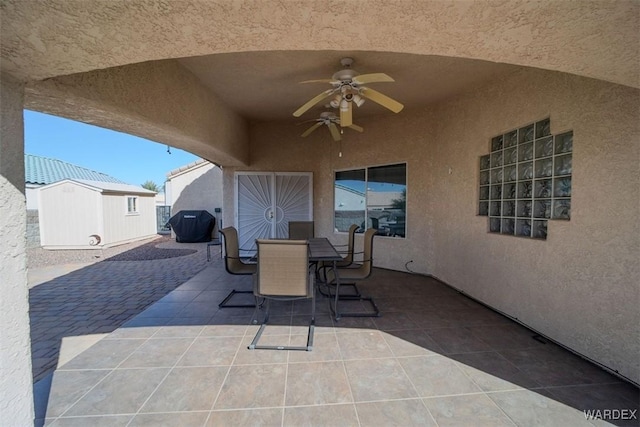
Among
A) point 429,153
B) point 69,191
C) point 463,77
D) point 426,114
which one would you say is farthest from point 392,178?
point 69,191

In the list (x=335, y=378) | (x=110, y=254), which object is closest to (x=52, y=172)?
(x=110, y=254)

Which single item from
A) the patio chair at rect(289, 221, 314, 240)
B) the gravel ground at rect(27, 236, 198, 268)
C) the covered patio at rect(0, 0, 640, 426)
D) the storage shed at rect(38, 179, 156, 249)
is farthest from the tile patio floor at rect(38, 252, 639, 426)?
the storage shed at rect(38, 179, 156, 249)

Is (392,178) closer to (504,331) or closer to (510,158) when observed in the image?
(510,158)

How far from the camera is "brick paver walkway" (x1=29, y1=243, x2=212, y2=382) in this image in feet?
9.50

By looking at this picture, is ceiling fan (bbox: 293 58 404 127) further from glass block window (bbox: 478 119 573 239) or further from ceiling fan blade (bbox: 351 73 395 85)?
glass block window (bbox: 478 119 573 239)

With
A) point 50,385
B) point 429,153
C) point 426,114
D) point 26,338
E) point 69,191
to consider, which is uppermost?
point 426,114

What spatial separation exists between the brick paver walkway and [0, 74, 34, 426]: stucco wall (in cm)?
111

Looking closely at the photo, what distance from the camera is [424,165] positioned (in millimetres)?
5062

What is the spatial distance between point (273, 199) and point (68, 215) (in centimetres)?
763

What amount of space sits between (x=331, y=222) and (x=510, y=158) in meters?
3.78

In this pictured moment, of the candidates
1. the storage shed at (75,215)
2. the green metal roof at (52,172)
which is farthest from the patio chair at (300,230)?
the green metal roof at (52,172)

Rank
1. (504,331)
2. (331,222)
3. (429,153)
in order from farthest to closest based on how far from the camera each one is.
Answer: (331,222)
(429,153)
(504,331)

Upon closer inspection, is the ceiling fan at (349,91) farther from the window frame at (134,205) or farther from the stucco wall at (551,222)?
the window frame at (134,205)

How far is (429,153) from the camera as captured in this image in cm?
498
